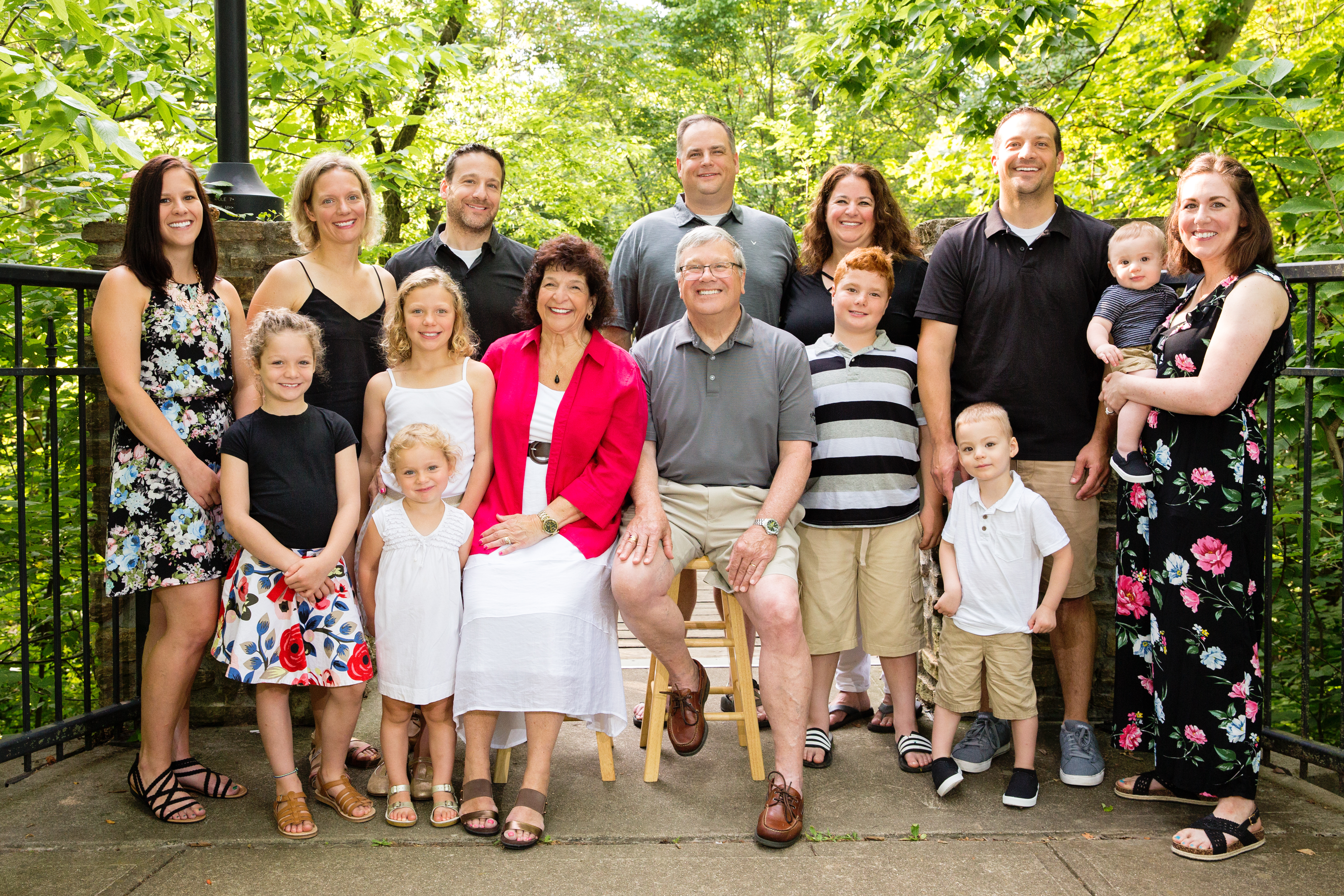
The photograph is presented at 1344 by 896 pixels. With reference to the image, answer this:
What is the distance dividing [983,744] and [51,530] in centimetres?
365

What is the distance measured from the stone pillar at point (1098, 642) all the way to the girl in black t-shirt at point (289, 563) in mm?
2016

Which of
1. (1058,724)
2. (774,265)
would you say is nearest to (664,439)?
(774,265)

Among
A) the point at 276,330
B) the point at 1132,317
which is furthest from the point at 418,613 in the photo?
the point at 1132,317

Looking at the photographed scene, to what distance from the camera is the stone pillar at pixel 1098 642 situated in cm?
342

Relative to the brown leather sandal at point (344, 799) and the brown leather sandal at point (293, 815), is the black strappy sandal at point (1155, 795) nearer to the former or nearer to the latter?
the brown leather sandal at point (344, 799)

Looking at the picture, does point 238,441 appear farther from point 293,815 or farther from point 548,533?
point 293,815

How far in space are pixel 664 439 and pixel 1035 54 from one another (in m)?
12.7

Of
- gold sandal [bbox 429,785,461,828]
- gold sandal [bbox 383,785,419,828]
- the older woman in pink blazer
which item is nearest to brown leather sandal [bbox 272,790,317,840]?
gold sandal [bbox 383,785,419,828]

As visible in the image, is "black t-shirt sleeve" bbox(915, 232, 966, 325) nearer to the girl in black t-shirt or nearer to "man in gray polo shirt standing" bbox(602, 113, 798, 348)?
"man in gray polo shirt standing" bbox(602, 113, 798, 348)

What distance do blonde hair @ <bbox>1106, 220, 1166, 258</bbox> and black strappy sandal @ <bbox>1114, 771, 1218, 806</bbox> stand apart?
5.36 ft

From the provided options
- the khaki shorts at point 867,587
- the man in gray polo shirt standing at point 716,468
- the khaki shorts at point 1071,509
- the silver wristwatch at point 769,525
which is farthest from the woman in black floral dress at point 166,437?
the khaki shorts at point 1071,509

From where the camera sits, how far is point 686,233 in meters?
3.48

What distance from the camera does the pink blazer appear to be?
2902 mm

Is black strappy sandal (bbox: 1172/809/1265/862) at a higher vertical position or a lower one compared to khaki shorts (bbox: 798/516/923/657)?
lower
